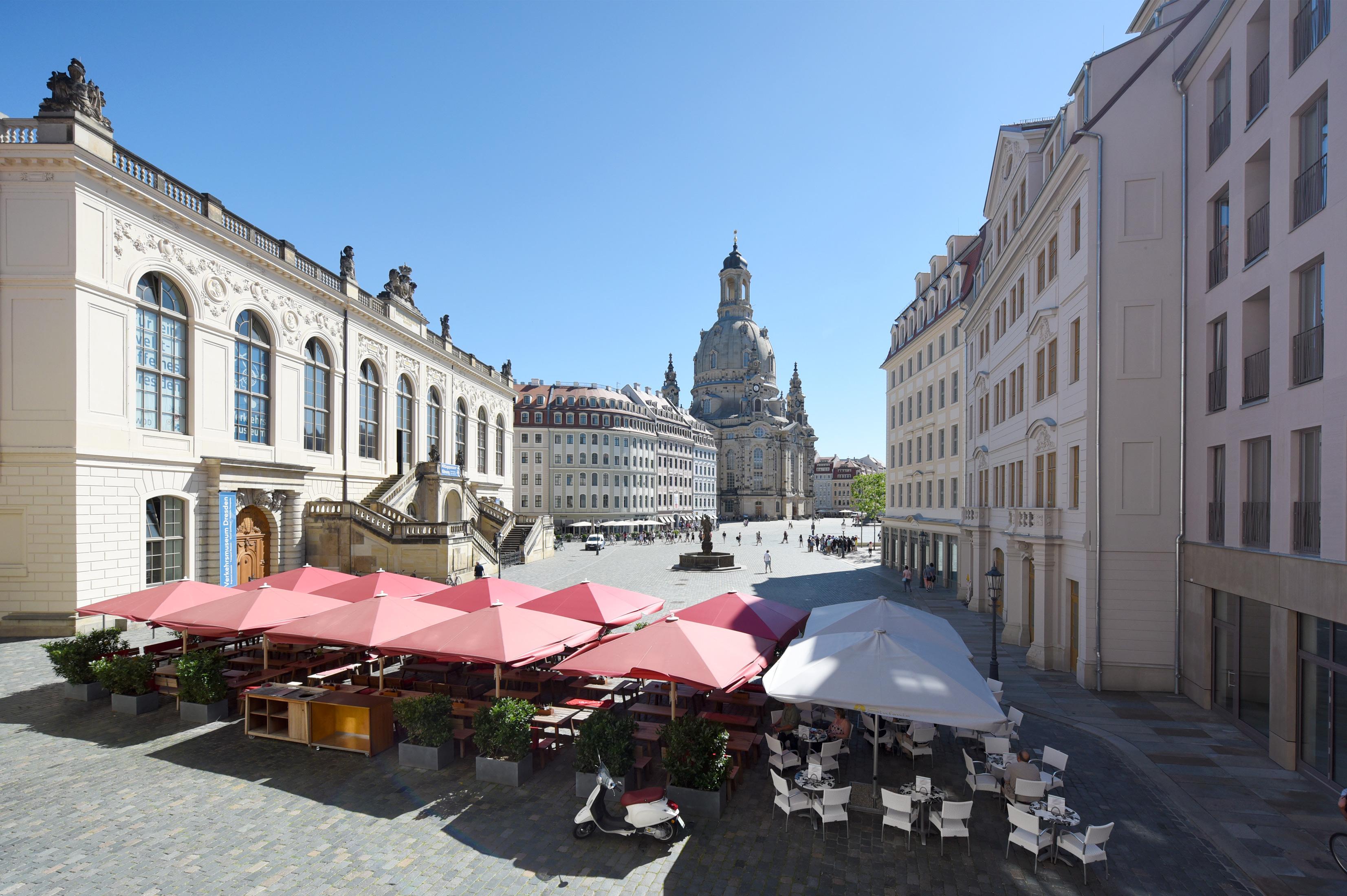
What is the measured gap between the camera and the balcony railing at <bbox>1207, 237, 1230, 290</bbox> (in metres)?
14.6

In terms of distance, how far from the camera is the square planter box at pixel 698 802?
9.46m

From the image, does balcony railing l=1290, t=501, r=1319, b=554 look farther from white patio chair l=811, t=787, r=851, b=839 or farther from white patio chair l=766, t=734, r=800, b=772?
white patio chair l=766, t=734, r=800, b=772

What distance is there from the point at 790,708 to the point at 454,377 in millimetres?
45076

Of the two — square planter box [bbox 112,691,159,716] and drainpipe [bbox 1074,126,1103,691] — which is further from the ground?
drainpipe [bbox 1074,126,1103,691]

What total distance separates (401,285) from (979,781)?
44296 mm

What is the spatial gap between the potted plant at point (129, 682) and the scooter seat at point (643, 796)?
35.2ft

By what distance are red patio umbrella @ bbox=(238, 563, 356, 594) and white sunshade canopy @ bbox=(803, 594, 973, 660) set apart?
453 inches

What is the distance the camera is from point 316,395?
34875 millimetres

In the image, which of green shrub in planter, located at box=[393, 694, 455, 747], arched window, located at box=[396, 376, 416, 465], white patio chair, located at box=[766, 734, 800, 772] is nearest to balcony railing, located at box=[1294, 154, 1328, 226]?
white patio chair, located at box=[766, 734, 800, 772]

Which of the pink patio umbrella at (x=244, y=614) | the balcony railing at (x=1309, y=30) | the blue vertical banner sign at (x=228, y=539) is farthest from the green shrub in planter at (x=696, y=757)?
the blue vertical banner sign at (x=228, y=539)

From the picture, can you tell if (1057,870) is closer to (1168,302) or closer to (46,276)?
(1168,302)

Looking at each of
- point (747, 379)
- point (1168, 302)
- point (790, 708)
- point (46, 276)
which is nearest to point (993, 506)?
point (1168, 302)

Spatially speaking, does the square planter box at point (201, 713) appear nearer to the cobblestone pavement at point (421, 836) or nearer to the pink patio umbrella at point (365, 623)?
the cobblestone pavement at point (421, 836)

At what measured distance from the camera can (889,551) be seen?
48.0 m
